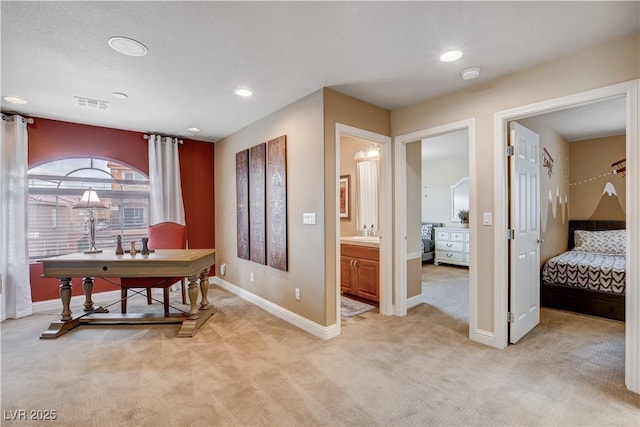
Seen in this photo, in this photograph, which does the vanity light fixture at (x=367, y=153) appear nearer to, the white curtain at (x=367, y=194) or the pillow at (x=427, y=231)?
the white curtain at (x=367, y=194)

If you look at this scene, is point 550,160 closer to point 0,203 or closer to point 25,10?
point 25,10

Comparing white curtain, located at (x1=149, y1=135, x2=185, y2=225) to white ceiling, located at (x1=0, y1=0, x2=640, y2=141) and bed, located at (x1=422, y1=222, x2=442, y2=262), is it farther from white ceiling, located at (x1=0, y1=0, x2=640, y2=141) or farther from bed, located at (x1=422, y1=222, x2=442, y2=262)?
bed, located at (x1=422, y1=222, x2=442, y2=262)

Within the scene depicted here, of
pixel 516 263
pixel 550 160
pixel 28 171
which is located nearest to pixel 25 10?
pixel 28 171

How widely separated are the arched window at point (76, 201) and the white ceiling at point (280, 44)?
1.14m

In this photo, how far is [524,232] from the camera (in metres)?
2.87

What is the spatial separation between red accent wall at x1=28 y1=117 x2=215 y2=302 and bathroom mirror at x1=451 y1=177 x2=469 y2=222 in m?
5.32

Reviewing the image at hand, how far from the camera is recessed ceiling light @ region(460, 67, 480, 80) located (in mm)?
2492

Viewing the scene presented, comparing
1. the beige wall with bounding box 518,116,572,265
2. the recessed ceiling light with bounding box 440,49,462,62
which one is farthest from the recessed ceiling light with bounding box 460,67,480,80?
the beige wall with bounding box 518,116,572,265

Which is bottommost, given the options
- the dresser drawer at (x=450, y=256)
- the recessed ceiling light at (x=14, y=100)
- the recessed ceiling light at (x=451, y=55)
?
the dresser drawer at (x=450, y=256)

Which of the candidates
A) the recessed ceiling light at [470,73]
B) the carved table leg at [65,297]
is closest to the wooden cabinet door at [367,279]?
the recessed ceiling light at [470,73]

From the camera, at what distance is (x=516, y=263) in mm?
2742

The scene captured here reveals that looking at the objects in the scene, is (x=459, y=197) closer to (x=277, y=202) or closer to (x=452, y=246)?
(x=452, y=246)

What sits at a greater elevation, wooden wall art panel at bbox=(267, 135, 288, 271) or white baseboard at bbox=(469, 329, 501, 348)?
wooden wall art panel at bbox=(267, 135, 288, 271)

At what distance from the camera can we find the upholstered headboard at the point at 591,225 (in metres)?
4.77
